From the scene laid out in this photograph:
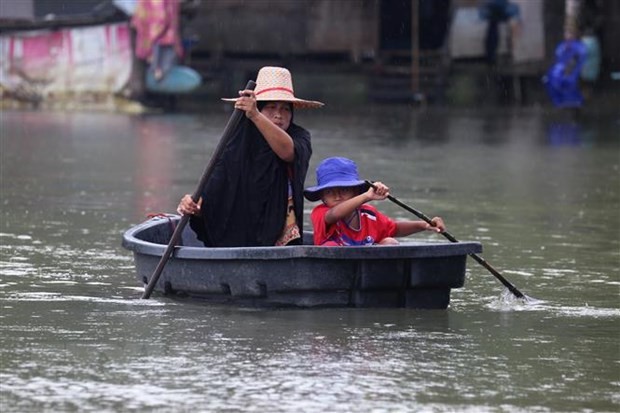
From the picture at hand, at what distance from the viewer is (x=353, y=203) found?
31.1 feet

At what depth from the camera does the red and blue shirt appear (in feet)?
32.1

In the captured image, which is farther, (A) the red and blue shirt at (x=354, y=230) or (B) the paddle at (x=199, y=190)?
(A) the red and blue shirt at (x=354, y=230)

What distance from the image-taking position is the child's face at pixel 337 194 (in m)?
9.80

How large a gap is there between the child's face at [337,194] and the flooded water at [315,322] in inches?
25.0

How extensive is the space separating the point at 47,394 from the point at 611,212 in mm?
9164

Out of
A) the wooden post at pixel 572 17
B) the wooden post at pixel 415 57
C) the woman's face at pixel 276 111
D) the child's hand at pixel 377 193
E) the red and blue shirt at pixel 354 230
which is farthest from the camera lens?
the wooden post at pixel 415 57

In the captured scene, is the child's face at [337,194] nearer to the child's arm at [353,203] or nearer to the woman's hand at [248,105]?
the child's arm at [353,203]

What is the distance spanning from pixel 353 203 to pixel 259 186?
2.34ft

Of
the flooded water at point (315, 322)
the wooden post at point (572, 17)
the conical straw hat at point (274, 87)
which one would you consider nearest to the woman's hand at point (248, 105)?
the conical straw hat at point (274, 87)

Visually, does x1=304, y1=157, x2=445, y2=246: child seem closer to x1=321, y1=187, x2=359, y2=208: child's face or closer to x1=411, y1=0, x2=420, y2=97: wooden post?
x1=321, y1=187, x2=359, y2=208: child's face

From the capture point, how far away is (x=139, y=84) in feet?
100

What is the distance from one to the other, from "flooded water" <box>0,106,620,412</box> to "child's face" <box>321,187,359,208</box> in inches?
25.0

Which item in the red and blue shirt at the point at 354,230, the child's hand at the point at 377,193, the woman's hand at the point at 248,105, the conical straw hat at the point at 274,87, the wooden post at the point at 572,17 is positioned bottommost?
the red and blue shirt at the point at 354,230

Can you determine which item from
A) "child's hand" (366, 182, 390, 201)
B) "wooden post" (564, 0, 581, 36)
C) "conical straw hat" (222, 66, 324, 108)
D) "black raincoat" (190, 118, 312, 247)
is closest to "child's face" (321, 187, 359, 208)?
"black raincoat" (190, 118, 312, 247)
